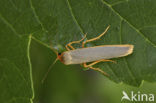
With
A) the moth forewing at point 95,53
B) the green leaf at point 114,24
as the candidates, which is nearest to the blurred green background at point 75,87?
the moth forewing at point 95,53

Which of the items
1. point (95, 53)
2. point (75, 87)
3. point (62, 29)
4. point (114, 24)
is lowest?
point (75, 87)

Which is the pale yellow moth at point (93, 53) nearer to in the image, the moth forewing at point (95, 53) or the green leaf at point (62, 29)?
the moth forewing at point (95, 53)

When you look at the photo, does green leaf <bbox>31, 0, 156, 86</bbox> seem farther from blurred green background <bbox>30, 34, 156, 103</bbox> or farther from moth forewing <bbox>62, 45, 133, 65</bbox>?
blurred green background <bbox>30, 34, 156, 103</bbox>

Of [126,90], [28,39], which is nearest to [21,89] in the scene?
[28,39]

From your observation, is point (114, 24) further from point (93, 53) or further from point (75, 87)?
point (75, 87)

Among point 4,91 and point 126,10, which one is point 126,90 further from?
point 4,91

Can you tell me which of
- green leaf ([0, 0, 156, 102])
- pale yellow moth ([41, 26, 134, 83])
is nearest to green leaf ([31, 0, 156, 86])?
green leaf ([0, 0, 156, 102])

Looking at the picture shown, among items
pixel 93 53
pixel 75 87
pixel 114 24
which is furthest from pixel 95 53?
pixel 75 87
